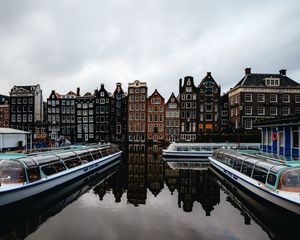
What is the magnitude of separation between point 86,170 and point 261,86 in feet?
150

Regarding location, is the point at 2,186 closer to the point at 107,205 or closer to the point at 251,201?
the point at 107,205

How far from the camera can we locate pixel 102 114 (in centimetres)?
6272

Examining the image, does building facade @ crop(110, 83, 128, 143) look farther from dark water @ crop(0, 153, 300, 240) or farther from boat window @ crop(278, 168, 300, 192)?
boat window @ crop(278, 168, 300, 192)

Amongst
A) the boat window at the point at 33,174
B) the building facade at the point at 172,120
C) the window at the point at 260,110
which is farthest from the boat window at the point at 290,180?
the building facade at the point at 172,120

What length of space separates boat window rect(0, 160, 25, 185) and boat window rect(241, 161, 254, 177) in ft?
46.4

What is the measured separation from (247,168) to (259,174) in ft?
6.62

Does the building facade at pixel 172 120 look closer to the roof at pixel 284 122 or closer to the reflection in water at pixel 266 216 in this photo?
the roof at pixel 284 122

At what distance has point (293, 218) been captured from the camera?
10195 mm

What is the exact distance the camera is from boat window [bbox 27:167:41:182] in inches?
472

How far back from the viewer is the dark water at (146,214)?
30.0 ft

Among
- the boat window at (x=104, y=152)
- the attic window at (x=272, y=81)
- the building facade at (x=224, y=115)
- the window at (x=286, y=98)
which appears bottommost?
the boat window at (x=104, y=152)

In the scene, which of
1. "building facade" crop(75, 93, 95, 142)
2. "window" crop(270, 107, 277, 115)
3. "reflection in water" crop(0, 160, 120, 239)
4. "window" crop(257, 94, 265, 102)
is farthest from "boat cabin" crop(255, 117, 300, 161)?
"building facade" crop(75, 93, 95, 142)

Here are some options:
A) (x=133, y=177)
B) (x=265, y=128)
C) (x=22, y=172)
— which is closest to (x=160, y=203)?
(x=133, y=177)

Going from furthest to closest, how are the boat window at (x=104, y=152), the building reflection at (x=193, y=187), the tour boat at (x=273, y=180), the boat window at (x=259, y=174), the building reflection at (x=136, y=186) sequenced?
the boat window at (x=104, y=152) → the building reflection at (x=136, y=186) → the building reflection at (x=193, y=187) → the boat window at (x=259, y=174) → the tour boat at (x=273, y=180)
